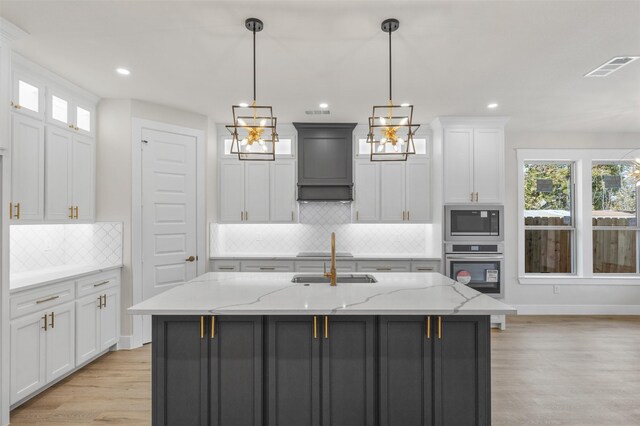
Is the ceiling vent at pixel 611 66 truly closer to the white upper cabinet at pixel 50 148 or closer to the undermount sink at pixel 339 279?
the undermount sink at pixel 339 279

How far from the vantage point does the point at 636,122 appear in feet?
15.7

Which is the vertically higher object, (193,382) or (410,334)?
(410,334)

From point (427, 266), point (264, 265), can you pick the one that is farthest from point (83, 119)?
point (427, 266)

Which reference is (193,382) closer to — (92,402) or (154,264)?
(92,402)

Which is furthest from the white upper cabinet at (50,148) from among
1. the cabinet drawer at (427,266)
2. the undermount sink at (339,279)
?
the cabinet drawer at (427,266)

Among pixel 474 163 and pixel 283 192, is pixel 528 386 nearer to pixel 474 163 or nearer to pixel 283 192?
pixel 474 163

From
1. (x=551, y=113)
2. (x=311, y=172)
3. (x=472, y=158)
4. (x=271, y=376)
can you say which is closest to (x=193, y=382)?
(x=271, y=376)

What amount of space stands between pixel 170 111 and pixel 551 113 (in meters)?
4.62

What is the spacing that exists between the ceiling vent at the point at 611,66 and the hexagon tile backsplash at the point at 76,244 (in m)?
4.82

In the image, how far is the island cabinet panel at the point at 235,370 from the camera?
207 cm

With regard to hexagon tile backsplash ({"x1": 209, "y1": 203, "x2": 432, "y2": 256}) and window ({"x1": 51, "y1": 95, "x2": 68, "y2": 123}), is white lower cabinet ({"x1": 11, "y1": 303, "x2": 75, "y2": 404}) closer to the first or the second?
window ({"x1": 51, "y1": 95, "x2": 68, "y2": 123})

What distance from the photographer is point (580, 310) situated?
5.28 m

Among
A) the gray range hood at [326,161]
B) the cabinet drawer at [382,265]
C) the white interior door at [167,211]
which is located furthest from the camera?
the gray range hood at [326,161]

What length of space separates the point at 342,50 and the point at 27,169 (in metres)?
2.72
